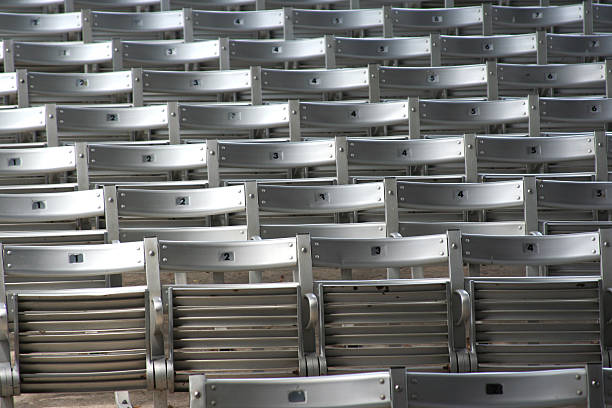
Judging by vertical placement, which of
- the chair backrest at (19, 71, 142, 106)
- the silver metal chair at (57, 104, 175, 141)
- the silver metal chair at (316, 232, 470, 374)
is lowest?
the silver metal chair at (316, 232, 470, 374)

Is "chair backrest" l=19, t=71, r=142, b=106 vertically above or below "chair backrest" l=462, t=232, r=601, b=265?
above

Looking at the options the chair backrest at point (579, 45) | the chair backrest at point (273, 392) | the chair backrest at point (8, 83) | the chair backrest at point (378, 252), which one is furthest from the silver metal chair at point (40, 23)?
the chair backrest at point (273, 392)

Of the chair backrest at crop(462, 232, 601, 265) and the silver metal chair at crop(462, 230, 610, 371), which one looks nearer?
the silver metal chair at crop(462, 230, 610, 371)

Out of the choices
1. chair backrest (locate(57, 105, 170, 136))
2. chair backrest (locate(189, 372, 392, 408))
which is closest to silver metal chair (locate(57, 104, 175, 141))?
chair backrest (locate(57, 105, 170, 136))

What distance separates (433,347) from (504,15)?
286cm

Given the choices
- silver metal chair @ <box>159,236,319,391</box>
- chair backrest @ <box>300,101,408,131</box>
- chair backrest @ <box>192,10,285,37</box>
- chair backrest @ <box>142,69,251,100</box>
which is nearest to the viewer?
silver metal chair @ <box>159,236,319,391</box>

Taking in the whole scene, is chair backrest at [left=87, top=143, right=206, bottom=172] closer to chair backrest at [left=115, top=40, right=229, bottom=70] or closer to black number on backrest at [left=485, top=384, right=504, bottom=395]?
chair backrest at [left=115, top=40, right=229, bottom=70]

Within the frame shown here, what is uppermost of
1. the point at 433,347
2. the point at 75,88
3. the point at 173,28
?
the point at 173,28

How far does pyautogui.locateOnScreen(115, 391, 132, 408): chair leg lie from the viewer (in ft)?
7.37

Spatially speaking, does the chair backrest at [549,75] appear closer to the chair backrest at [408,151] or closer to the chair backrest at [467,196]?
the chair backrest at [408,151]

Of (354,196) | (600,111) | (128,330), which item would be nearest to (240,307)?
(128,330)

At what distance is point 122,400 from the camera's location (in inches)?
89.6

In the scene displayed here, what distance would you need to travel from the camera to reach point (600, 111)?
3736mm

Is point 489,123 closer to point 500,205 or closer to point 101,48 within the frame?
point 500,205
